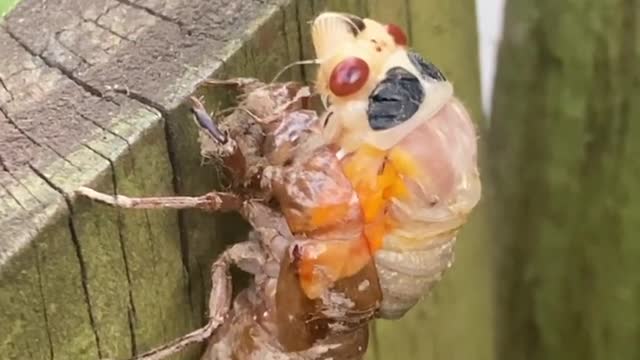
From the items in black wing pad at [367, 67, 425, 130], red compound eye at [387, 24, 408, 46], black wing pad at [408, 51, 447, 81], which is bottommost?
black wing pad at [367, 67, 425, 130]

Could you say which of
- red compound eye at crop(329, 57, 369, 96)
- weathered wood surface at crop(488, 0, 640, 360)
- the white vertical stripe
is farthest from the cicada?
the white vertical stripe

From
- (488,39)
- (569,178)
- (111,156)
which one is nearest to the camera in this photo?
(111,156)

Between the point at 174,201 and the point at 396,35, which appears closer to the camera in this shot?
the point at 174,201

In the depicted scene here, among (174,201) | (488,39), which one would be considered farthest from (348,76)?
(488,39)

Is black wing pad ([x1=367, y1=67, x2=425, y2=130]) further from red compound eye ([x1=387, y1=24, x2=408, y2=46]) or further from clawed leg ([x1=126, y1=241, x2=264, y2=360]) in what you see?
clawed leg ([x1=126, y1=241, x2=264, y2=360])

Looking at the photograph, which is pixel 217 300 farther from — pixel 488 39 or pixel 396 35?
pixel 488 39

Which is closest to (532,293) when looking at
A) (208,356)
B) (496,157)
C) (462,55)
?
(496,157)

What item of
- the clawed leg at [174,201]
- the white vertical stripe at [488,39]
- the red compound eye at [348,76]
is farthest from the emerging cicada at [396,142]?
the white vertical stripe at [488,39]
